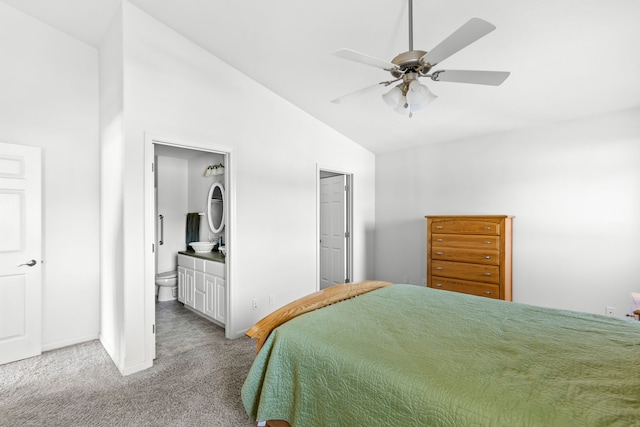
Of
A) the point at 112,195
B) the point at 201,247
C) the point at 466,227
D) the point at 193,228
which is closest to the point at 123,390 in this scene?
the point at 112,195

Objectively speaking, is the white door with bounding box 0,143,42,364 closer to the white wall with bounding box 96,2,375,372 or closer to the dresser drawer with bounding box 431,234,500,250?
the white wall with bounding box 96,2,375,372

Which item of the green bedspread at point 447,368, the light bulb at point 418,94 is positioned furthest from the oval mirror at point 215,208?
the light bulb at point 418,94

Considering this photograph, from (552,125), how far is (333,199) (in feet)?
10.1

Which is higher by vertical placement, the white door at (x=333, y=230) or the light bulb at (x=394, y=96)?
the light bulb at (x=394, y=96)

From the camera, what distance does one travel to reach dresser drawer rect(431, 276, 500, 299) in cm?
357

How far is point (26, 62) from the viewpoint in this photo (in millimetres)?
3029

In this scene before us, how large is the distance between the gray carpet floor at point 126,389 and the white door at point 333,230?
2333 millimetres

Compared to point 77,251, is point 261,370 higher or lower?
lower

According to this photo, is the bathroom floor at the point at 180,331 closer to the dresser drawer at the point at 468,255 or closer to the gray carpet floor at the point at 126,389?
the gray carpet floor at the point at 126,389

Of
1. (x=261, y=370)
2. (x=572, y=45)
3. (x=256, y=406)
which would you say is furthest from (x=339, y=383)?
(x=572, y=45)

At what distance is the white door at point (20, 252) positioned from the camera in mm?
2850

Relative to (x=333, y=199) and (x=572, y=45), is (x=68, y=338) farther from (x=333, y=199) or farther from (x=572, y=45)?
(x=572, y=45)

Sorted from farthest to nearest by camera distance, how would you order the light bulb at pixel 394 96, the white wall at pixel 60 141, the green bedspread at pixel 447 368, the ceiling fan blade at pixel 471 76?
1. the white wall at pixel 60 141
2. the light bulb at pixel 394 96
3. the ceiling fan blade at pixel 471 76
4. the green bedspread at pixel 447 368

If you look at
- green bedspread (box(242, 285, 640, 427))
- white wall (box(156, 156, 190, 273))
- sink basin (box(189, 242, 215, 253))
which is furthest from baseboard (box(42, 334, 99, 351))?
green bedspread (box(242, 285, 640, 427))
